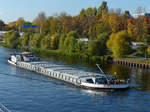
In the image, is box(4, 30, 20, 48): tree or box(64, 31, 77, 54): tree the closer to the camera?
box(64, 31, 77, 54): tree

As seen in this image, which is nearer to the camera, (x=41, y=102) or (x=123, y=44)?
(x=41, y=102)

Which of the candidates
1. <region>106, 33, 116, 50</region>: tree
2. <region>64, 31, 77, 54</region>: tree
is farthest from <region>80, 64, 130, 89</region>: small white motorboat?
<region>64, 31, 77, 54</region>: tree

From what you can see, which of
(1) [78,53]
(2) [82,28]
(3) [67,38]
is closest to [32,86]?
(1) [78,53]

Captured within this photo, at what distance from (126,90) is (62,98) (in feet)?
41.9

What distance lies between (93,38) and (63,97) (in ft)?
261

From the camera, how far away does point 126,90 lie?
1970 inches

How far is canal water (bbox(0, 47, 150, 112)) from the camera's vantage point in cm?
3919

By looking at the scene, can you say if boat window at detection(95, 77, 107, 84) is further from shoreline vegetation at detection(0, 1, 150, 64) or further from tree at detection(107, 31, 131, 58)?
tree at detection(107, 31, 131, 58)

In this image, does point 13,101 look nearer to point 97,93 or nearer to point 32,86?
point 32,86

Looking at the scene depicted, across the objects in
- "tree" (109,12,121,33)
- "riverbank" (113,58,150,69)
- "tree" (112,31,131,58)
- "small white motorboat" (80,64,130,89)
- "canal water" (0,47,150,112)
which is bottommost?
"canal water" (0,47,150,112)

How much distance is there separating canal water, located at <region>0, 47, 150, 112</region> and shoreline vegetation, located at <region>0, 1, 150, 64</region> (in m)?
43.1

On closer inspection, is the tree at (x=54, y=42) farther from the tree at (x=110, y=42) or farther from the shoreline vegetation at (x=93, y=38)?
the tree at (x=110, y=42)

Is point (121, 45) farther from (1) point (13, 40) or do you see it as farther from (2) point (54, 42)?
(1) point (13, 40)

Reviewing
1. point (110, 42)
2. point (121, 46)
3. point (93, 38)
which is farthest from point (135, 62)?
point (93, 38)
